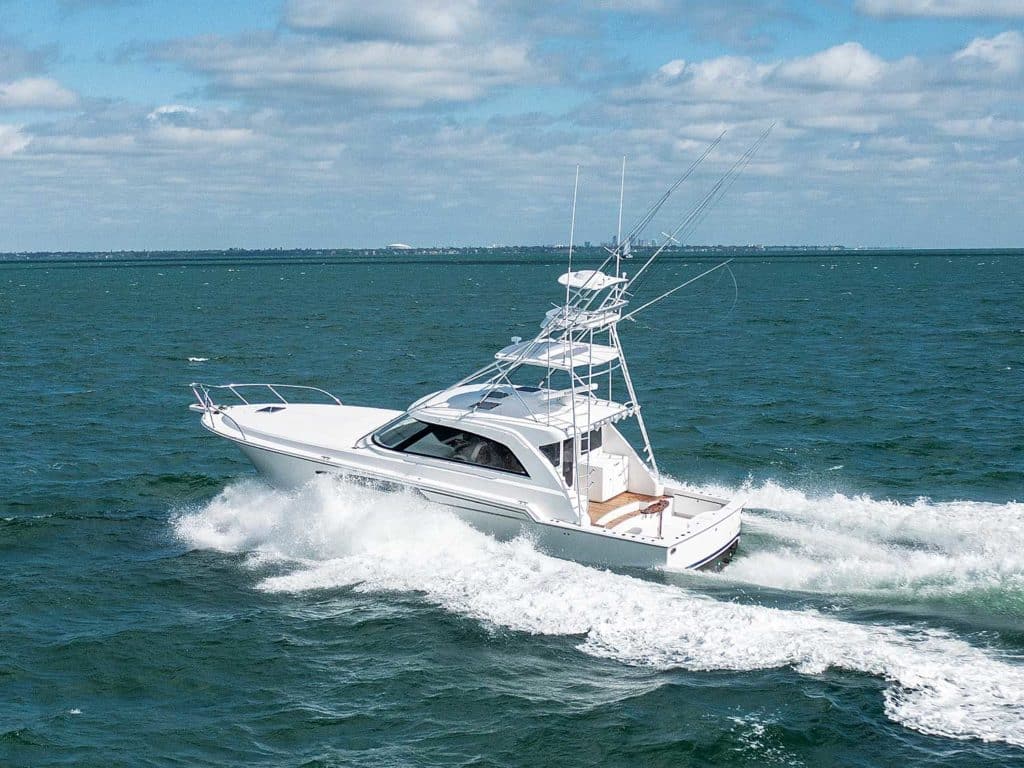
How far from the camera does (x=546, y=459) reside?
1606cm

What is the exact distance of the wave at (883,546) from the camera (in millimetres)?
14898

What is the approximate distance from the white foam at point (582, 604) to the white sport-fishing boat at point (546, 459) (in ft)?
1.31

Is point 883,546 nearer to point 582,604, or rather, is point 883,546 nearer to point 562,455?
point 562,455

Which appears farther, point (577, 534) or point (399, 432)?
point (399, 432)

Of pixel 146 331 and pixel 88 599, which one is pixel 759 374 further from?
pixel 146 331

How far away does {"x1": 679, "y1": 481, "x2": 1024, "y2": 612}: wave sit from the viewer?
1490cm

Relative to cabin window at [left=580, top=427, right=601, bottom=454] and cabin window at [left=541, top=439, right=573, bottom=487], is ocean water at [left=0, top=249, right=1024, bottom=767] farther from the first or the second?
cabin window at [left=580, top=427, right=601, bottom=454]

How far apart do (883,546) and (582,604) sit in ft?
18.5

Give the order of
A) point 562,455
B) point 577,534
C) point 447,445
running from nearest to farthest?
1. point 577,534
2. point 562,455
3. point 447,445

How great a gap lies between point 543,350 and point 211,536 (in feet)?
21.9

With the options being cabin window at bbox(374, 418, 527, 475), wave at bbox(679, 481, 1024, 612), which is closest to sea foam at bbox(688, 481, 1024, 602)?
wave at bbox(679, 481, 1024, 612)

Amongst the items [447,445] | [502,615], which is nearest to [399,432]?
[447,445]

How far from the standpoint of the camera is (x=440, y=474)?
1675cm

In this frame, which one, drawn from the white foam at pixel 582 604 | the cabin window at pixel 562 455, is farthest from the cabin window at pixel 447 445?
the white foam at pixel 582 604
